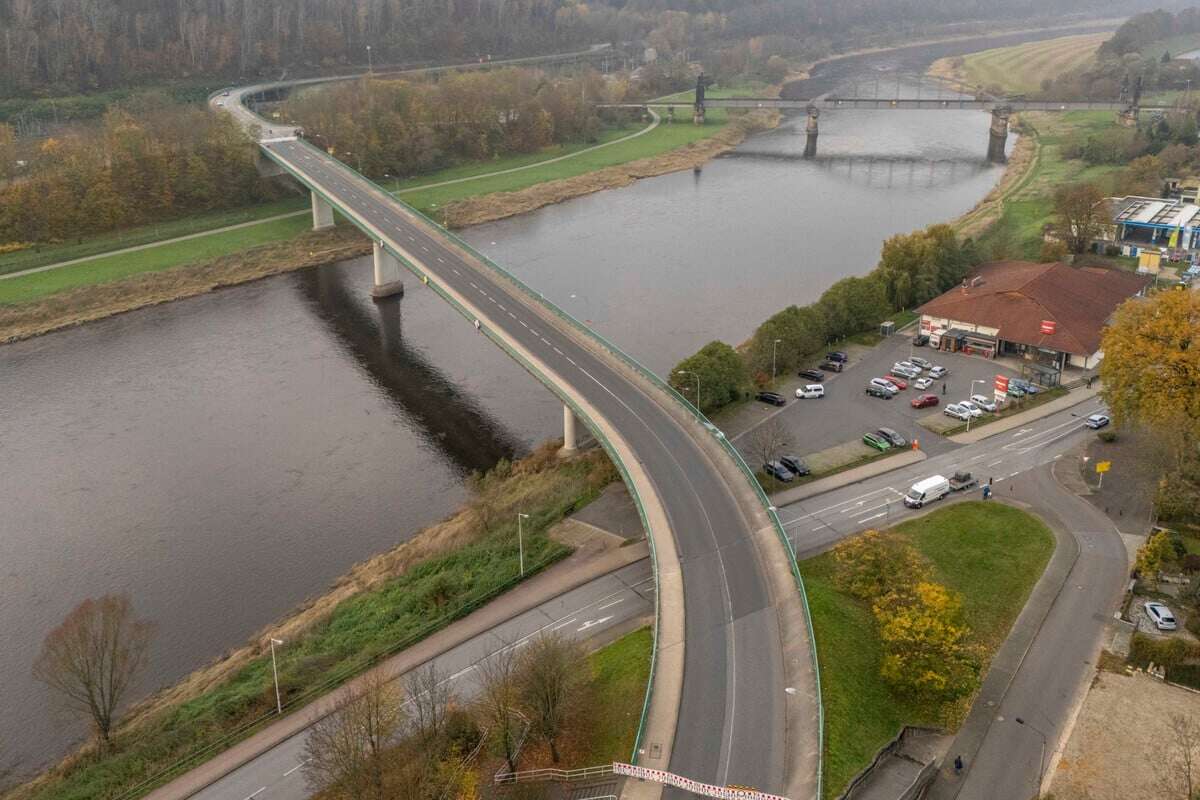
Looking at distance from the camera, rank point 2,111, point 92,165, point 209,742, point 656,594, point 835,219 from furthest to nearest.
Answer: point 2,111 < point 835,219 < point 92,165 < point 656,594 < point 209,742

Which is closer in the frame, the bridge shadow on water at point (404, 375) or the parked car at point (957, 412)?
the parked car at point (957, 412)

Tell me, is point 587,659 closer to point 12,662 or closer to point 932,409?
point 12,662

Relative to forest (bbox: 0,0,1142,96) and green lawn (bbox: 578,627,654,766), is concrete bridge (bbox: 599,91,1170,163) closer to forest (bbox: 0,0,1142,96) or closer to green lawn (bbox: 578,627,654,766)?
forest (bbox: 0,0,1142,96)

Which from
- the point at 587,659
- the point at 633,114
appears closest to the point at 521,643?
the point at 587,659

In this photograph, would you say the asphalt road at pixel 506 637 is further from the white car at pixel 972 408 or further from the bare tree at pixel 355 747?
the white car at pixel 972 408

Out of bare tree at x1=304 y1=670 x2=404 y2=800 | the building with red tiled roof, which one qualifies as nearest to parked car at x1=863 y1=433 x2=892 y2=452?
the building with red tiled roof

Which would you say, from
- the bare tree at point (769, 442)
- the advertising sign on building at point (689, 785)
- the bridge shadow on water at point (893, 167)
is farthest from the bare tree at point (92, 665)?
the bridge shadow on water at point (893, 167)
